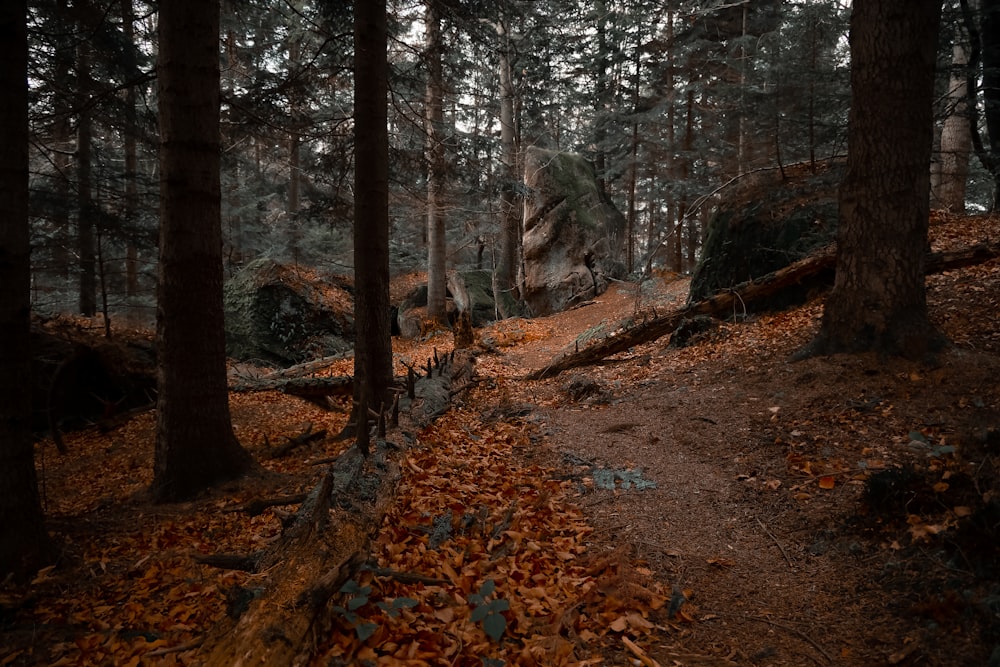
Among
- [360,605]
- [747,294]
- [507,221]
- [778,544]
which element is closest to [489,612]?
[360,605]

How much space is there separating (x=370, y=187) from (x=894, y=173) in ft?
18.8

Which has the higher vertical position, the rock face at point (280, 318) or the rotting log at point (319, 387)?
the rock face at point (280, 318)

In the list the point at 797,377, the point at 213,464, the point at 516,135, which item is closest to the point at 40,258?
the point at 213,464

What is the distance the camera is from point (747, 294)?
880 cm

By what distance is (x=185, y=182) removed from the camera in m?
4.55

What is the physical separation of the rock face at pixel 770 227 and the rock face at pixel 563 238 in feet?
23.5

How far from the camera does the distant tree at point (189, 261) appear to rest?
4.52m

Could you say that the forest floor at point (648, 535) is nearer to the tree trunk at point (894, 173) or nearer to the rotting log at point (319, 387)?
the tree trunk at point (894, 173)

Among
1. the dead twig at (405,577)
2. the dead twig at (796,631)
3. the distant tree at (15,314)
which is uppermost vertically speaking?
the distant tree at (15,314)

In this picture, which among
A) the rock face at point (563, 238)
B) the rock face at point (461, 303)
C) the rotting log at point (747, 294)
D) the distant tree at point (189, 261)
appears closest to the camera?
the distant tree at point (189, 261)

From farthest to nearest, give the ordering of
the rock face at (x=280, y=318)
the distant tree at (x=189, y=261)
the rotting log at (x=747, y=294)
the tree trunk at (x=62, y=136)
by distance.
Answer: the rock face at (x=280, y=318) → the rotting log at (x=747, y=294) → the tree trunk at (x=62, y=136) → the distant tree at (x=189, y=261)

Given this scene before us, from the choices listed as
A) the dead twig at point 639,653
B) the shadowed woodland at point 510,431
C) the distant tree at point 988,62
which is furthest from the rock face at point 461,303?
the dead twig at point 639,653

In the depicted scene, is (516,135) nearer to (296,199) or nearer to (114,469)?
(296,199)

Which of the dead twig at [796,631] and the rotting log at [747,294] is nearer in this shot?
the dead twig at [796,631]
